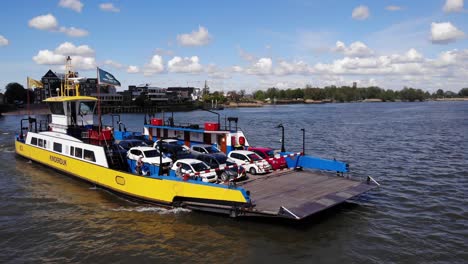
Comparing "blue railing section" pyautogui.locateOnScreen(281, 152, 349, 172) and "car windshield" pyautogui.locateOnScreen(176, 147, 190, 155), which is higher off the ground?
"car windshield" pyautogui.locateOnScreen(176, 147, 190, 155)

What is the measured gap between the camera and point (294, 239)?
47.8 feet

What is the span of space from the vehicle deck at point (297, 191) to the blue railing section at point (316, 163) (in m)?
0.64

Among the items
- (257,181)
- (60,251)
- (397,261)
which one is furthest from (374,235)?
(60,251)

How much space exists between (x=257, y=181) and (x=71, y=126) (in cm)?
1585

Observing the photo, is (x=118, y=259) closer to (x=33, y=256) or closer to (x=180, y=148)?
(x=33, y=256)

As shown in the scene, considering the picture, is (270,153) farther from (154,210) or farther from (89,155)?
(89,155)

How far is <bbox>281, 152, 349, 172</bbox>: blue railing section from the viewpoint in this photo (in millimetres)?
20297

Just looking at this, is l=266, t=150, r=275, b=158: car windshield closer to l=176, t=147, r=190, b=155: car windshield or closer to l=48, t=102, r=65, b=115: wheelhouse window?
l=176, t=147, r=190, b=155: car windshield

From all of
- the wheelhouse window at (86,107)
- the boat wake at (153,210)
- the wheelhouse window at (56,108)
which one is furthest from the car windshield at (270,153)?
the wheelhouse window at (56,108)

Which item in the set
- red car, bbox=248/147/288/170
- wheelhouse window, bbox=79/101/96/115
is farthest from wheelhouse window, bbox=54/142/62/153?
red car, bbox=248/147/288/170

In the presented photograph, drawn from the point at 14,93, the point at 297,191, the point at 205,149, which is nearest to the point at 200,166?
the point at 297,191

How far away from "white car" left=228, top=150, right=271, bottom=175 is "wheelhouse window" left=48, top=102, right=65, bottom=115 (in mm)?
14439

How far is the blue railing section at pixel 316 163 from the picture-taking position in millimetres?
20297

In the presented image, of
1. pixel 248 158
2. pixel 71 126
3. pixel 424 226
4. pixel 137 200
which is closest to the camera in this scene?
pixel 424 226
